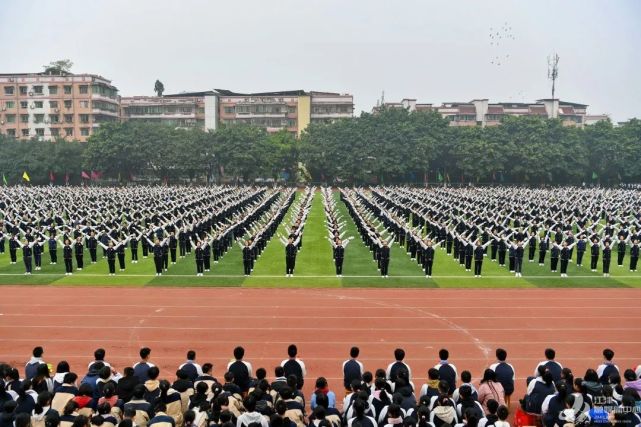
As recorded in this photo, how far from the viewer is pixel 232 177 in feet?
236

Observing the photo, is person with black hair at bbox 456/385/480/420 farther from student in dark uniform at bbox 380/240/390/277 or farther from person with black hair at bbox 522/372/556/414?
student in dark uniform at bbox 380/240/390/277

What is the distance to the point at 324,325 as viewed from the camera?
1416 cm

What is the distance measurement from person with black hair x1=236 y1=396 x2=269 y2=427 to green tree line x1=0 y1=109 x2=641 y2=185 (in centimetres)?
5881

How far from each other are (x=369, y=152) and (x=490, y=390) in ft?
191

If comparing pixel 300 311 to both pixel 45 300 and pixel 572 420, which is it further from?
pixel 572 420

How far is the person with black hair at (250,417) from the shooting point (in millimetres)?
6180

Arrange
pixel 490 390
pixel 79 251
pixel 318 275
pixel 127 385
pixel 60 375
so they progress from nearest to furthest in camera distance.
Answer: pixel 127 385
pixel 490 390
pixel 60 375
pixel 318 275
pixel 79 251

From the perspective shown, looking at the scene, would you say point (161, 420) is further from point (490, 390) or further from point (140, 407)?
point (490, 390)

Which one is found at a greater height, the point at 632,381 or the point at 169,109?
the point at 169,109

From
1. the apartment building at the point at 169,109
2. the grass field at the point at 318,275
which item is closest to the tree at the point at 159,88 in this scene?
the apartment building at the point at 169,109

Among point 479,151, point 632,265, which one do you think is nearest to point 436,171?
point 479,151

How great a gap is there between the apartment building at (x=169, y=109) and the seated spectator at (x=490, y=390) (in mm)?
78547

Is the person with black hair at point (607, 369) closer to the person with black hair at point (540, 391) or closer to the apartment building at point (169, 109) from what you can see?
the person with black hair at point (540, 391)

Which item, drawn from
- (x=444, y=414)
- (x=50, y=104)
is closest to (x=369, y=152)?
(x=50, y=104)
